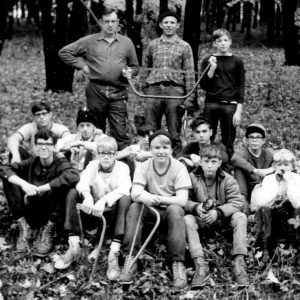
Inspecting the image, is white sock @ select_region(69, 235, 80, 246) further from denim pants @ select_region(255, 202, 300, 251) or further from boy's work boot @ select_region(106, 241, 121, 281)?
denim pants @ select_region(255, 202, 300, 251)

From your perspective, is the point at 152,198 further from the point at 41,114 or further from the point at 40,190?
the point at 41,114

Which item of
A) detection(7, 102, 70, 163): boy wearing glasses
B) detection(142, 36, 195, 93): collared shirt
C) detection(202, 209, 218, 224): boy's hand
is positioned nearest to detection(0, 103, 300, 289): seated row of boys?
detection(202, 209, 218, 224): boy's hand

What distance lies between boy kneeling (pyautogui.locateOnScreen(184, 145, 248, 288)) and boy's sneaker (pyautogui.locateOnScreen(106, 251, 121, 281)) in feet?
2.39

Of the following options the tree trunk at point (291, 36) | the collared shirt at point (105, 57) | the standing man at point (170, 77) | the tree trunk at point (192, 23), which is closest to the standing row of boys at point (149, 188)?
the standing man at point (170, 77)

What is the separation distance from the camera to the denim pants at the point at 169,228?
5.32 m

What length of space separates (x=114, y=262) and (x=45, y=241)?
2.95 ft

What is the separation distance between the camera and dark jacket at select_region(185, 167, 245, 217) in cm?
570

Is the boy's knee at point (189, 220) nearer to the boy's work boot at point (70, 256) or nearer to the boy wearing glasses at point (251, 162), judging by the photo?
the boy wearing glasses at point (251, 162)

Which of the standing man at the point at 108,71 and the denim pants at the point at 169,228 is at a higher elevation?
the standing man at the point at 108,71

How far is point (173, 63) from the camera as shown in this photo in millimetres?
7320

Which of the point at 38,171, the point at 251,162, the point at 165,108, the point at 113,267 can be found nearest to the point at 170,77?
the point at 165,108

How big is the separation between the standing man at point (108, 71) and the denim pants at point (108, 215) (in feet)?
5.88

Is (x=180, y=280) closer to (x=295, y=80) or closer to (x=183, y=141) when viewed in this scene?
(x=183, y=141)

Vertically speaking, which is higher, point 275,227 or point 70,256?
point 275,227
